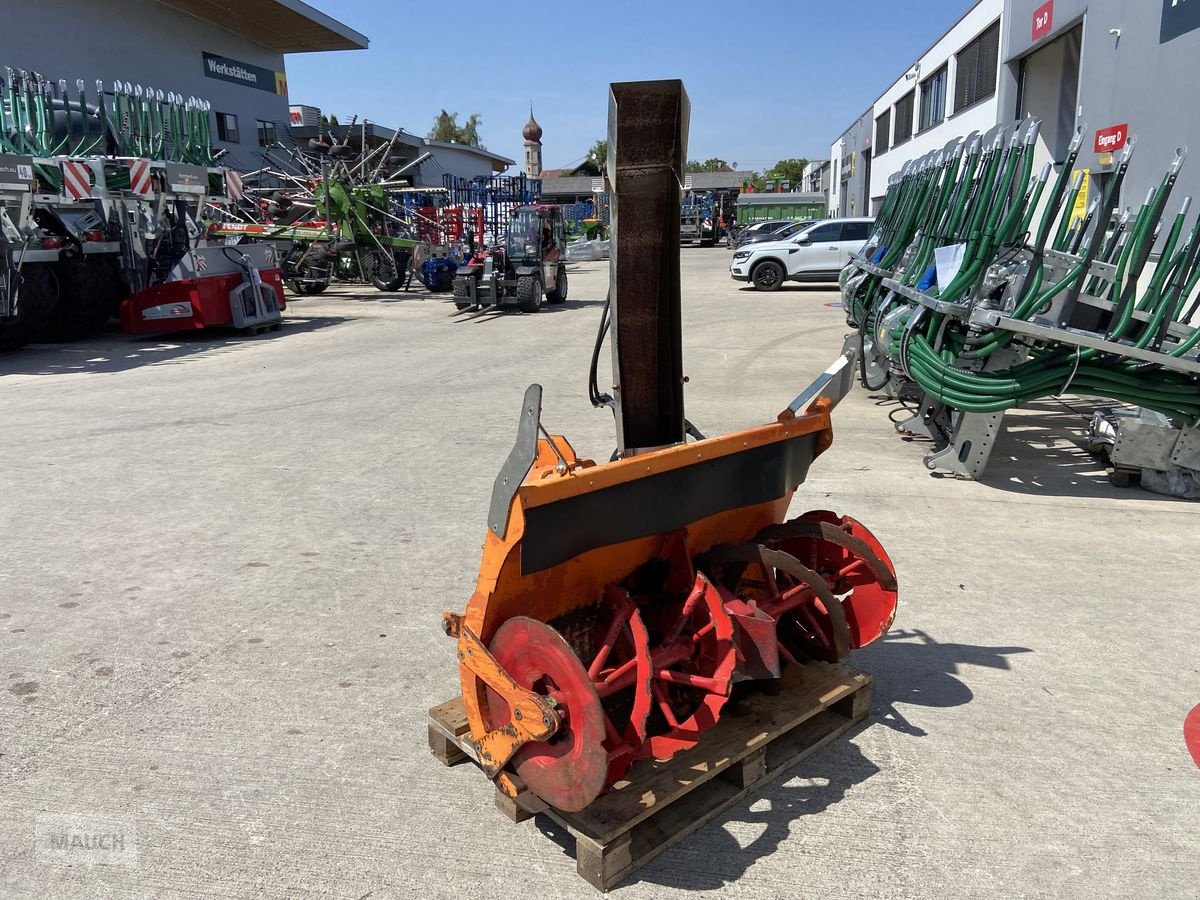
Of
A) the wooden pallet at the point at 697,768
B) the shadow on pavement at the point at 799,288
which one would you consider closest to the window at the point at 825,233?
the shadow on pavement at the point at 799,288

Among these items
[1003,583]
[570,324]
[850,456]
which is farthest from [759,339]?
[1003,583]

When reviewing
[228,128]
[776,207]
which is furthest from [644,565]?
[776,207]

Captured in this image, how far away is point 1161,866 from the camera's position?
2535 millimetres

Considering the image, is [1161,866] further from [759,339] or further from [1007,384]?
[759,339]

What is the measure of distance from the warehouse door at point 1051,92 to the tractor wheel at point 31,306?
716 inches

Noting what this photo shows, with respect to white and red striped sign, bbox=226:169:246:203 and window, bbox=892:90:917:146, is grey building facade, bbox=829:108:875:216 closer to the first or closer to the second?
window, bbox=892:90:917:146

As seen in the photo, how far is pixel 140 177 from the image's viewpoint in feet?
43.2

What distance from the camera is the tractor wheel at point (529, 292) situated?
16922 millimetres

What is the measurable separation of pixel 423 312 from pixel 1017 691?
1592cm

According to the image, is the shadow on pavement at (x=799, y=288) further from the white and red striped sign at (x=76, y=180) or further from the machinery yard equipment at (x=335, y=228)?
the white and red striped sign at (x=76, y=180)

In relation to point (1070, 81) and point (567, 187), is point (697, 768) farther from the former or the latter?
point (567, 187)

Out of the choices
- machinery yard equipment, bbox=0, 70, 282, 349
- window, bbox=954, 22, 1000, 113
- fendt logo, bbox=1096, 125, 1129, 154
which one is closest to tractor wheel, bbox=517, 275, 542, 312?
machinery yard equipment, bbox=0, 70, 282, 349

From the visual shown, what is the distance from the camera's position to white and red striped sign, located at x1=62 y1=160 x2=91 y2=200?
12.3 meters

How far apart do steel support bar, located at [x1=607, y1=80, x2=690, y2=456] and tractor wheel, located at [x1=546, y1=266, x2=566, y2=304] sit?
15.7 meters
